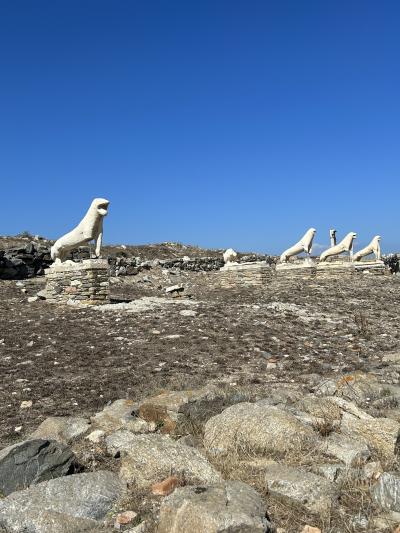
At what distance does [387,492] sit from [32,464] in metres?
2.83

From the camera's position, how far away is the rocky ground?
3373mm

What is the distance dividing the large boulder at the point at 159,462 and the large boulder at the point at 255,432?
0.98ft

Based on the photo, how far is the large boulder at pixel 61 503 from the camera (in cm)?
334

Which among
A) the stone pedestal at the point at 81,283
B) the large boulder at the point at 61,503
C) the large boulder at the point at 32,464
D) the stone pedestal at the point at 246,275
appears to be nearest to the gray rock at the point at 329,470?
the large boulder at the point at 61,503

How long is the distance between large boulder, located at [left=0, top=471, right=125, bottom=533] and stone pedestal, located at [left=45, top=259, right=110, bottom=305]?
39.6 feet

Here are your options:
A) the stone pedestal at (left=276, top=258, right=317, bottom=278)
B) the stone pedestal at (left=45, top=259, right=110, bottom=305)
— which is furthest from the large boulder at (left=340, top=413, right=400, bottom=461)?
the stone pedestal at (left=276, top=258, right=317, bottom=278)

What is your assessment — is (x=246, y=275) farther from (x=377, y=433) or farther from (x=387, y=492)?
(x=387, y=492)

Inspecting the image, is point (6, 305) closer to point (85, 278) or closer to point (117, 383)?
point (85, 278)

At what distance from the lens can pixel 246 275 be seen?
2484cm

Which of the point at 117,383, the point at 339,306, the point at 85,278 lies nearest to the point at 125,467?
the point at 117,383

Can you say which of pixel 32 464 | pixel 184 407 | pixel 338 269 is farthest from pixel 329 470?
pixel 338 269

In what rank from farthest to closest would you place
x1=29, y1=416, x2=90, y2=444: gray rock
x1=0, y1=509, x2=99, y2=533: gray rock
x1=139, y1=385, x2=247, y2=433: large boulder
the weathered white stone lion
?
the weathered white stone lion, x1=139, y1=385, x2=247, y2=433: large boulder, x1=29, y1=416, x2=90, y2=444: gray rock, x1=0, y1=509, x2=99, y2=533: gray rock

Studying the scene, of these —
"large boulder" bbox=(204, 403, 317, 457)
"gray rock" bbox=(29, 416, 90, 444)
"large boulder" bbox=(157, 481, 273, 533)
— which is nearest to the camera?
"large boulder" bbox=(157, 481, 273, 533)

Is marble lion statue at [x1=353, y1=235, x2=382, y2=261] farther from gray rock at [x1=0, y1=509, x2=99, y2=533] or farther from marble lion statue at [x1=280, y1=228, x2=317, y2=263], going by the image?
gray rock at [x1=0, y1=509, x2=99, y2=533]
